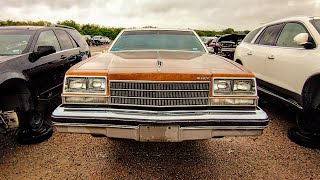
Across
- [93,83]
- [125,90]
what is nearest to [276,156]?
[125,90]

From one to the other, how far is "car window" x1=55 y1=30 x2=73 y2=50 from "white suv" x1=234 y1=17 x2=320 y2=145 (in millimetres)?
4105

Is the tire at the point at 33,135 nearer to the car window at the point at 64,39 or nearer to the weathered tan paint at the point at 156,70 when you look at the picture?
the weathered tan paint at the point at 156,70

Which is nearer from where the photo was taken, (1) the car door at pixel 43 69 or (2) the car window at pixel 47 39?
(1) the car door at pixel 43 69

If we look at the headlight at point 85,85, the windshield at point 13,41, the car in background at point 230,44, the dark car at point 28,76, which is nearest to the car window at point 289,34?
the headlight at point 85,85

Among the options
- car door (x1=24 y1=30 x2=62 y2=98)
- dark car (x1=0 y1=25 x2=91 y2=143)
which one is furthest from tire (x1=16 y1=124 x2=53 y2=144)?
car door (x1=24 y1=30 x2=62 y2=98)

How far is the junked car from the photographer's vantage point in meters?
2.73

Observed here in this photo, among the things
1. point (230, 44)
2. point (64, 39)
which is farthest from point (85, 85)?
point (230, 44)

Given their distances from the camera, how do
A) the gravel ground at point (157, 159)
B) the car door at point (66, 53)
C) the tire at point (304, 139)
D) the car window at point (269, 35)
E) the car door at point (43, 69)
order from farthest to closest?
the car door at point (66, 53) < the car window at point (269, 35) < the car door at point (43, 69) < the tire at point (304, 139) < the gravel ground at point (157, 159)

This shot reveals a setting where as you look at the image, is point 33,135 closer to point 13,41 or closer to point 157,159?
point 13,41

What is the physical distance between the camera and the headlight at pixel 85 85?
9.59 feet

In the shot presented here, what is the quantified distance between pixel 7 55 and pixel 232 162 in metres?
3.69

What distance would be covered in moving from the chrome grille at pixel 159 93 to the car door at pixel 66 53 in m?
2.98

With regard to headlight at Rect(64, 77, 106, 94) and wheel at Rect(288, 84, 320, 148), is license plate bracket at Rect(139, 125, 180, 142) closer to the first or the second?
headlight at Rect(64, 77, 106, 94)

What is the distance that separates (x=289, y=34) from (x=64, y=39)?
465cm
